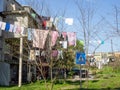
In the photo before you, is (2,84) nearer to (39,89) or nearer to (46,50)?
(39,89)

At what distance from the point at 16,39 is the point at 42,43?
57.5ft

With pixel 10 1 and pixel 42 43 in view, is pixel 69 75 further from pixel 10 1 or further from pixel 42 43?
pixel 42 43

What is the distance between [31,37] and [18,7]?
22.5m

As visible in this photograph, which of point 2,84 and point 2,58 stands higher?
point 2,58

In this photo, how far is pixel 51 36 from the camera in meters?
17.2

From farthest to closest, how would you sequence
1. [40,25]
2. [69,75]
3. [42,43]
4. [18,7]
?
1. [69,75]
2. [18,7]
3. [40,25]
4. [42,43]

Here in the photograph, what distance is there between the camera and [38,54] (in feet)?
55.8

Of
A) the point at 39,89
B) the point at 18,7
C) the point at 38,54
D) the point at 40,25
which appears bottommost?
the point at 39,89

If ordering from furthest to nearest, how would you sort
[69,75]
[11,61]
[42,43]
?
[69,75], [11,61], [42,43]

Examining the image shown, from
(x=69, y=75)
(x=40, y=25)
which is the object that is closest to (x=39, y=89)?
(x=40, y=25)

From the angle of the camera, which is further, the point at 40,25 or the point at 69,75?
the point at 69,75

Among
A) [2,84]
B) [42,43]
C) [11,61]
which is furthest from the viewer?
[11,61]

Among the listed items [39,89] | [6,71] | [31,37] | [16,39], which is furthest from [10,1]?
[31,37]

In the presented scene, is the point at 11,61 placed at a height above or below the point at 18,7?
below
